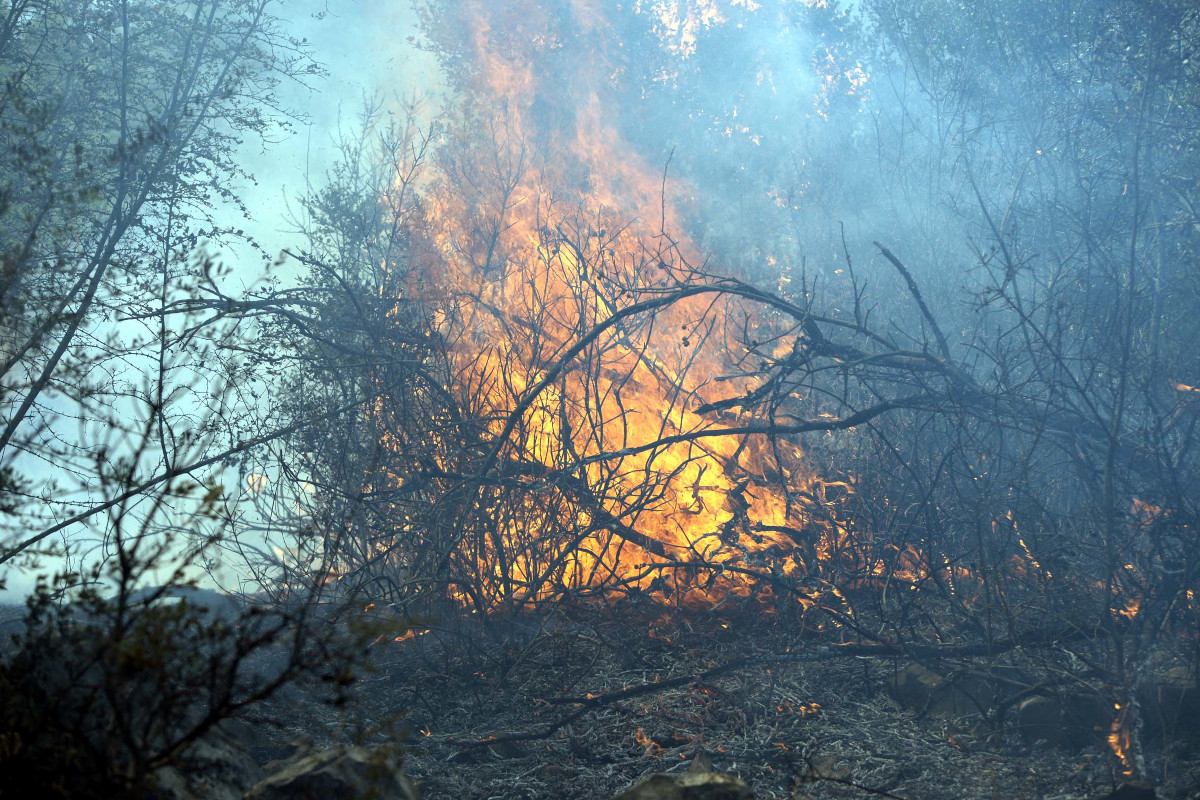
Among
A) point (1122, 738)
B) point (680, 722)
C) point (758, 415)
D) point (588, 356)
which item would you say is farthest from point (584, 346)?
point (758, 415)

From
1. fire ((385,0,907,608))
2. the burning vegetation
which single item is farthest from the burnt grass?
fire ((385,0,907,608))

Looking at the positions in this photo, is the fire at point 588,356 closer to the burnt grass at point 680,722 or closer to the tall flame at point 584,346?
the tall flame at point 584,346

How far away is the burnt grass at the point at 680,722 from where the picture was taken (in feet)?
14.4

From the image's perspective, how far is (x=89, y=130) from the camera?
853cm

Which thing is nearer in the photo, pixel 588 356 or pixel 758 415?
pixel 588 356

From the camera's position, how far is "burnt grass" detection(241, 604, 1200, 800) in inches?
172

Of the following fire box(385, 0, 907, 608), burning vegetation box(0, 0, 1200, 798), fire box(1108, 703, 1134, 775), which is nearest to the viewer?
fire box(1108, 703, 1134, 775)

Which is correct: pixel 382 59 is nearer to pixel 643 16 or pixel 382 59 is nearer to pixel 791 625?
pixel 643 16

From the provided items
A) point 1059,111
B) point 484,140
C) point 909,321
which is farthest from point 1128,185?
point 484,140

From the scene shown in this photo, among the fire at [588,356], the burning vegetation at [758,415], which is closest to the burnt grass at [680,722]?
the burning vegetation at [758,415]

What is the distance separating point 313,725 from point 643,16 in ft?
56.6

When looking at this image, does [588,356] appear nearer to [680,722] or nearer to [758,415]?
[758,415]

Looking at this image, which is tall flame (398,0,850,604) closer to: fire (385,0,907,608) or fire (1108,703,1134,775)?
fire (385,0,907,608)

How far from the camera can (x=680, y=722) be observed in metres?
5.26
